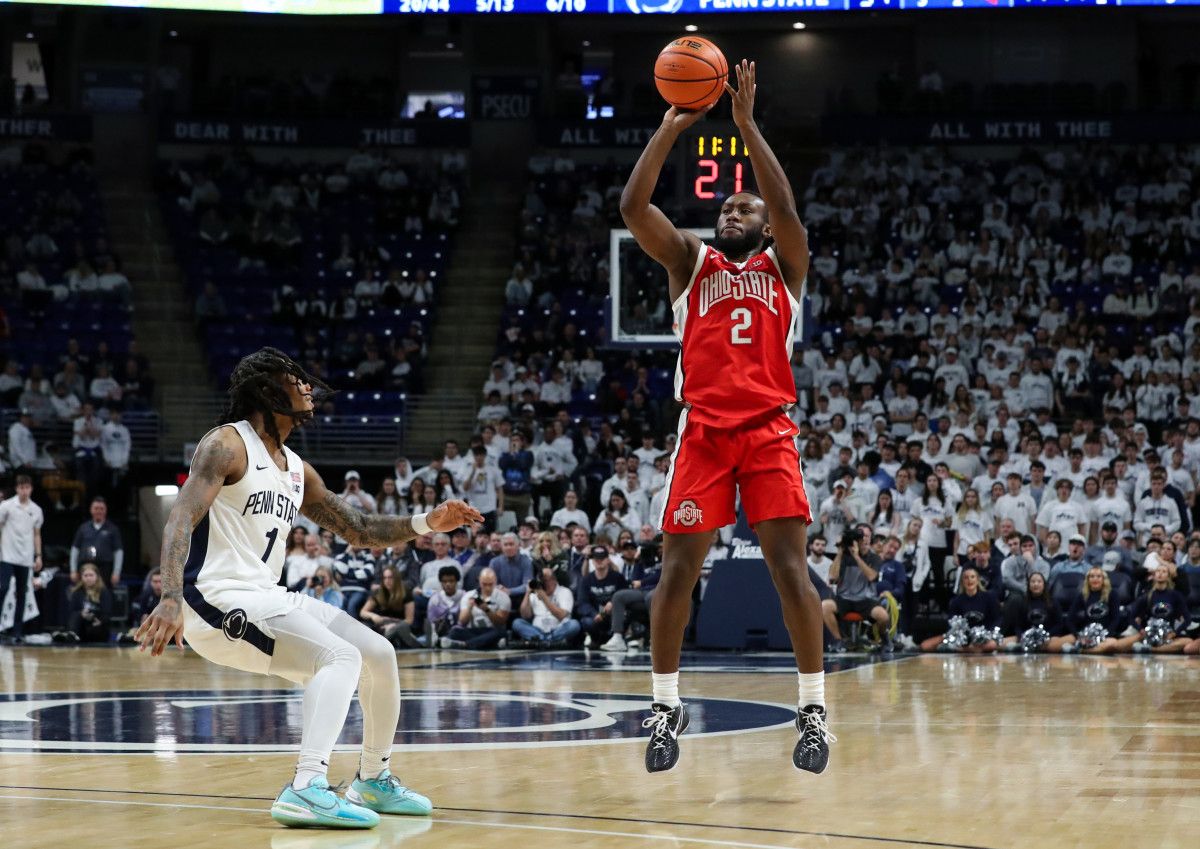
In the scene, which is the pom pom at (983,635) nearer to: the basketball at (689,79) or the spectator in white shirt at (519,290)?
the basketball at (689,79)

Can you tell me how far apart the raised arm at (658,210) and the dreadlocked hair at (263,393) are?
142 centimetres

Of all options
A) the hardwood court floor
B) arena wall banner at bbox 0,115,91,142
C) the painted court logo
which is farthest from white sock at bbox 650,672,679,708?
arena wall banner at bbox 0,115,91,142

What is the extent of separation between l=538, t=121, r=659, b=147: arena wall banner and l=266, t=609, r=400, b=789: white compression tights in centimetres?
2221

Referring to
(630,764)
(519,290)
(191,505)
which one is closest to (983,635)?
(630,764)

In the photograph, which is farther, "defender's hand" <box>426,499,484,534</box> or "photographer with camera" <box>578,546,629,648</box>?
"photographer with camera" <box>578,546,629,648</box>

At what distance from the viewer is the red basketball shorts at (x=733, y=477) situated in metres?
6.39

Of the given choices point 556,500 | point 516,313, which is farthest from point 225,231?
point 556,500

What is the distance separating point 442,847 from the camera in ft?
16.7

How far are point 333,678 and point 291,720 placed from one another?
3.53 meters

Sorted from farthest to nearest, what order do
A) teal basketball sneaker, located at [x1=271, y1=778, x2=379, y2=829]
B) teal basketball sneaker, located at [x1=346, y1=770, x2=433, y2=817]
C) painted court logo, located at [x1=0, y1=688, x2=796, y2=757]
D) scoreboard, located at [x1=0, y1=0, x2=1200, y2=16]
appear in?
scoreboard, located at [x1=0, y1=0, x2=1200, y2=16], painted court logo, located at [x1=0, y1=688, x2=796, y2=757], teal basketball sneaker, located at [x1=346, y1=770, x2=433, y2=817], teal basketball sneaker, located at [x1=271, y1=778, x2=379, y2=829]

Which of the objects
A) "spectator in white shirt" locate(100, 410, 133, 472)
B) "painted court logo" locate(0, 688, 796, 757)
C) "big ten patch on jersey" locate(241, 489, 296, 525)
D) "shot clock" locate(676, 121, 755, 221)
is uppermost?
"shot clock" locate(676, 121, 755, 221)

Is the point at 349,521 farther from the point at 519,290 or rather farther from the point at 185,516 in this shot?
the point at 519,290

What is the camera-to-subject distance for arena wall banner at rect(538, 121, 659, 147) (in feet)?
91.0

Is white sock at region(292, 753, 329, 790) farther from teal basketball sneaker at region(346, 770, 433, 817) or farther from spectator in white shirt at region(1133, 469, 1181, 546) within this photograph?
spectator in white shirt at region(1133, 469, 1181, 546)
